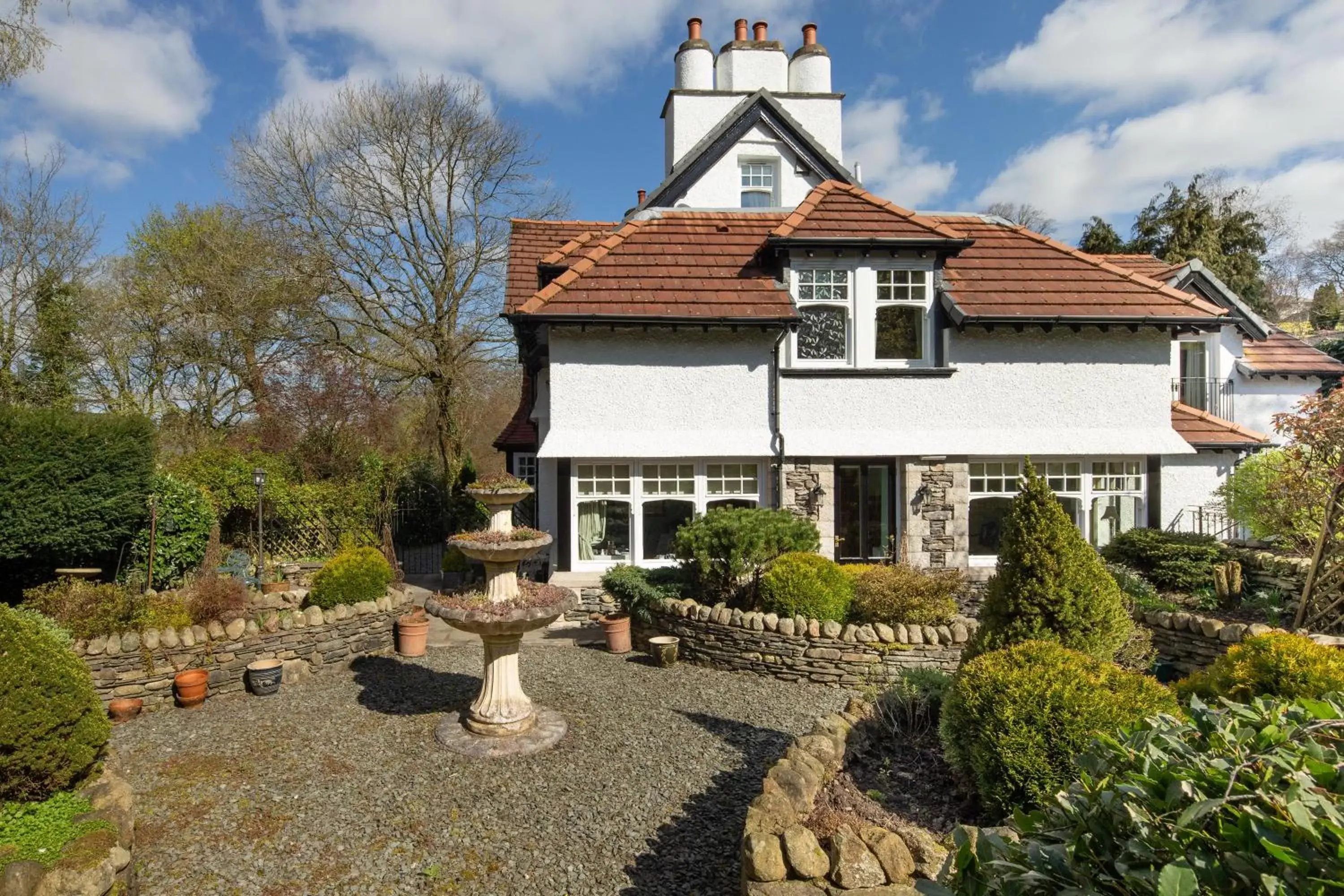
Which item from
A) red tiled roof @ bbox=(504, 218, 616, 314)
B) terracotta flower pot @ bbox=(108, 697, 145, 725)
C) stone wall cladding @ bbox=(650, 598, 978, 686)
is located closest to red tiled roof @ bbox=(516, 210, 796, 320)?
red tiled roof @ bbox=(504, 218, 616, 314)

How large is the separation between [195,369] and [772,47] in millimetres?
18927

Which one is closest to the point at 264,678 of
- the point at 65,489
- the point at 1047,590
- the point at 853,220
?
the point at 65,489

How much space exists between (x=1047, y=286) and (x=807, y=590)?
7878mm

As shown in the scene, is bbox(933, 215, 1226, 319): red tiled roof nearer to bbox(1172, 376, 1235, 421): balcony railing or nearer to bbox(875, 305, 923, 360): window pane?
bbox(875, 305, 923, 360): window pane

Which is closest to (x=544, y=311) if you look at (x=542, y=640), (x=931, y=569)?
(x=542, y=640)

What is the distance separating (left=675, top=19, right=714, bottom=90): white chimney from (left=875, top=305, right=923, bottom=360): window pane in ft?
27.9

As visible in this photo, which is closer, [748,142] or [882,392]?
[882,392]

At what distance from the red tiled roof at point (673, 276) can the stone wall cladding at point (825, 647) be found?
521cm

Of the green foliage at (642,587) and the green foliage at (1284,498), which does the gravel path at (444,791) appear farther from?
the green foliage at (1284,498)

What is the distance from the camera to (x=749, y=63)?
691 inches

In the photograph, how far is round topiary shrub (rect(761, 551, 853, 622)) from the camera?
30.0ft

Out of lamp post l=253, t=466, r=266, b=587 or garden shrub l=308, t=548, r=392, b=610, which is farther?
lamp post l=253, t=466, r=266, b=587

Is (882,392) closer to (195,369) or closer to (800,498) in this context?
(800,498)

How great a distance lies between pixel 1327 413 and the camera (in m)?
8.76
